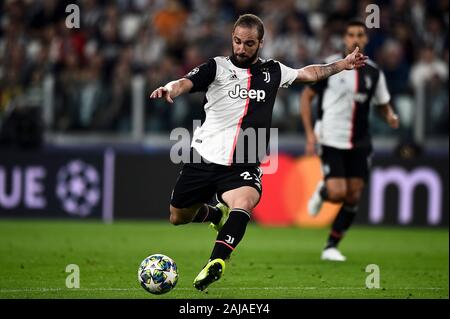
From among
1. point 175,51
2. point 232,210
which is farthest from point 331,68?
point 175,51

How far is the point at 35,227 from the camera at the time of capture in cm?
1546

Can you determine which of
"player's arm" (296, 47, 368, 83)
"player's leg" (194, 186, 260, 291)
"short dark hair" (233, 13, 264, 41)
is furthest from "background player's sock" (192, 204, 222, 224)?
"short dark hair" (233, 13, 264, 41)

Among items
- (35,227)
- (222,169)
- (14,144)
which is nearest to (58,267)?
(222,169)

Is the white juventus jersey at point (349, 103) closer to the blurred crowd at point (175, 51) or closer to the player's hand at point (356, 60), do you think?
the player's hand at point (356, 60)

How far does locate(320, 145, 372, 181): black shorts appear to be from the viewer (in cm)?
1164

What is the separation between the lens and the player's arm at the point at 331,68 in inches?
347

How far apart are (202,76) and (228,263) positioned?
120 inches

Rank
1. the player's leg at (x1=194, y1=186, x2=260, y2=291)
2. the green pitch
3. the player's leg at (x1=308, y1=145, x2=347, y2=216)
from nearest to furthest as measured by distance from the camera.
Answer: the player's leg at (x1=194, y1=186, x2=260, y2=291)
the green pitch
the player's leg at (x1=308, y1=145, x2=347, y2=216)

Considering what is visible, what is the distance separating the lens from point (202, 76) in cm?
855

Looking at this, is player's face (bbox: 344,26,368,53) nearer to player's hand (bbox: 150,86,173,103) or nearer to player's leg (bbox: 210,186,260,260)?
player's leg (bbox: 210,186,260,260)

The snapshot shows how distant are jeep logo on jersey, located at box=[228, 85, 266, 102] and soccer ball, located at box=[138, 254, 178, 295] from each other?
1621 mm

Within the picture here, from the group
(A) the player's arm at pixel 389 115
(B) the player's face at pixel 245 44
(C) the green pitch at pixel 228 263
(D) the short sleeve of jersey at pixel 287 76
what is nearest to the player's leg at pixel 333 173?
(A) the player's arm at pixel 389 115

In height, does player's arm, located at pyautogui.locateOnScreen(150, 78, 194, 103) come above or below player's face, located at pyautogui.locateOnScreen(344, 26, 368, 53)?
below
